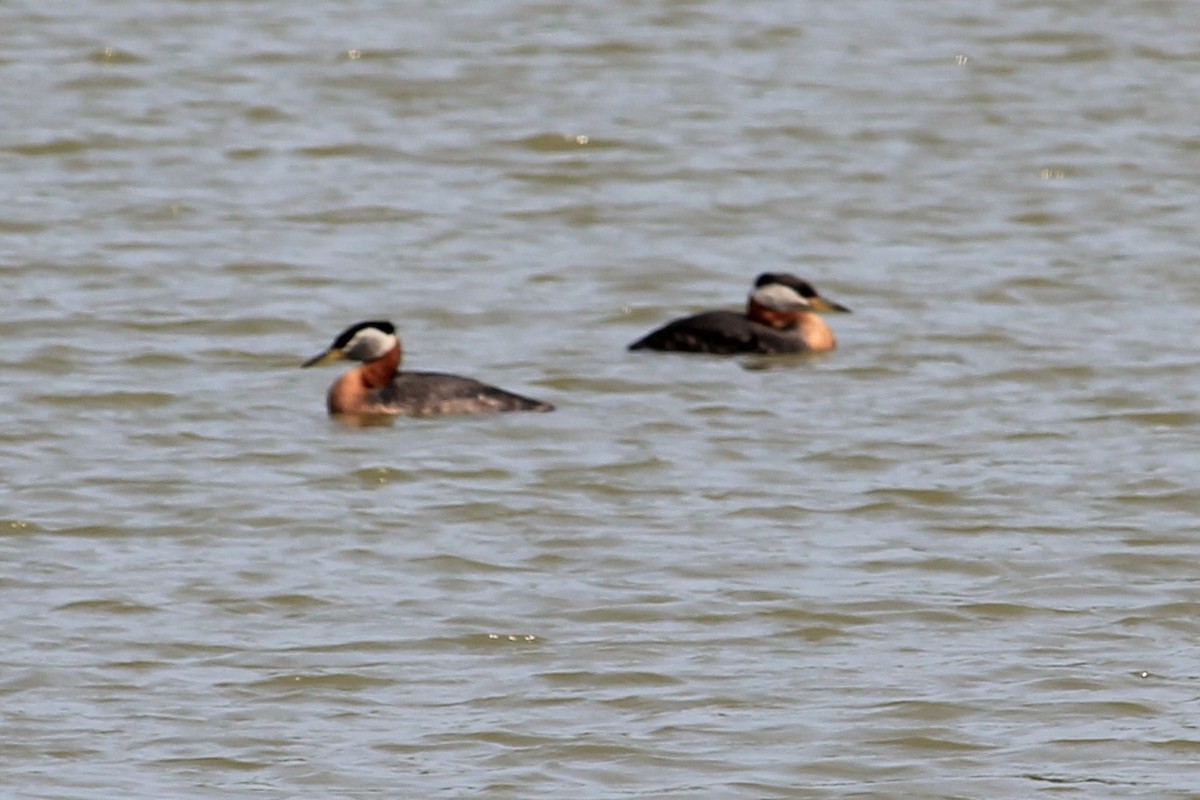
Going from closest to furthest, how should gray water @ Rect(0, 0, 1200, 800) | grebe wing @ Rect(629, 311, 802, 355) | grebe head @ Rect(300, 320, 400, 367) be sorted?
gray water @ Rect(0, 0, 1200, 800), grebe head @ Rect(300, 320, 400, 367), grebe wing @ Rect(629, 311, 802, 355)

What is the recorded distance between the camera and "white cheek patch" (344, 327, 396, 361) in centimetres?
1501

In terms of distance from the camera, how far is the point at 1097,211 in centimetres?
2052

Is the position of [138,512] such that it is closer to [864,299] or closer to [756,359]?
[756,359]

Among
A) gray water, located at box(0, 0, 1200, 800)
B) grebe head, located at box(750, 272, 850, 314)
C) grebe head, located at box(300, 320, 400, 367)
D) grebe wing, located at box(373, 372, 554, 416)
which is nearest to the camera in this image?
gray water, located at box(0, 0, 1200, 800)

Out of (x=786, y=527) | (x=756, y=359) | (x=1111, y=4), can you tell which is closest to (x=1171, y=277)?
(x=756, y=359)

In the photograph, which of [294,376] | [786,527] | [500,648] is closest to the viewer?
[500,648]

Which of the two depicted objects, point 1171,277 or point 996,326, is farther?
point 1171,277

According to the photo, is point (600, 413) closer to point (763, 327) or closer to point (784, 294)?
point (763, 327)

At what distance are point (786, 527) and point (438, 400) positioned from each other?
2.90 m

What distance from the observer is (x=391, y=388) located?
14898 millimetres

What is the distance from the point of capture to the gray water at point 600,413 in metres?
9.34

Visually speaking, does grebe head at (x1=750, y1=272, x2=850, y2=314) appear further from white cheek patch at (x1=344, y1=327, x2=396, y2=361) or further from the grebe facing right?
white cheek patch at (x1=344, y1=327, x2=396, y2=361)

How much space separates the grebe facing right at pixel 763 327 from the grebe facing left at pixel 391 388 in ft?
5.20

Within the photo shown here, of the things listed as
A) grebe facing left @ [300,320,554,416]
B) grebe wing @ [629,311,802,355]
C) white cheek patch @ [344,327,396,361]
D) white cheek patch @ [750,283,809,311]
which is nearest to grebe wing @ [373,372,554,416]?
grebe facing left @ [300,320,554,416]
